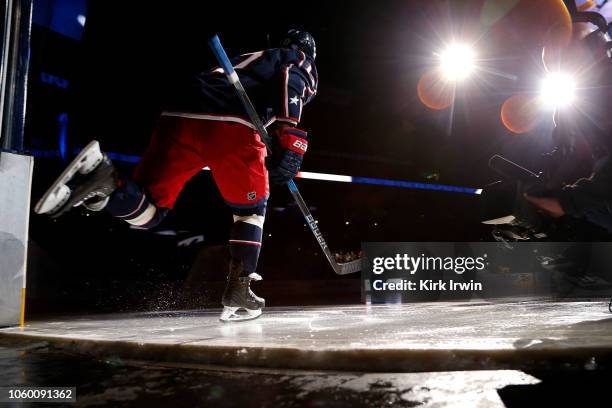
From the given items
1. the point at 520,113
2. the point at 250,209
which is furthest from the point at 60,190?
the point at 520,113

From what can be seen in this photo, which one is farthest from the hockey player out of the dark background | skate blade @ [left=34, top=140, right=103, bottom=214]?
the dark background

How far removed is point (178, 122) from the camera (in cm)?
242

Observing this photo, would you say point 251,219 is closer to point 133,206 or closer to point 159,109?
point 133,206

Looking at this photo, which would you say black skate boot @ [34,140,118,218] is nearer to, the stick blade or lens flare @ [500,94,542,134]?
the stick blade

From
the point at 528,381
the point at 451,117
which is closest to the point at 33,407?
the point at 528,381

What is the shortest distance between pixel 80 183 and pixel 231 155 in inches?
29.2

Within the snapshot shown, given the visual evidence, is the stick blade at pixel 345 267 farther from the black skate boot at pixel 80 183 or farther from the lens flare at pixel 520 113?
the lens flare at pixel 520 113

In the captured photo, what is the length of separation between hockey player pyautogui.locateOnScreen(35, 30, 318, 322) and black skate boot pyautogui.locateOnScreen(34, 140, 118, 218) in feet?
0.41

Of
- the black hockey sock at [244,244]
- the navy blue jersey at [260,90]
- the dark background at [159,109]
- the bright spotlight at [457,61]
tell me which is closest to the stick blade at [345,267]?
the black hockey sock at [244,244]

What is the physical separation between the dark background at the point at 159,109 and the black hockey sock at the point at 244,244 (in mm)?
2688

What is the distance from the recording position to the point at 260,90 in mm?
2717

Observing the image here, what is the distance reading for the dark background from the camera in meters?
6.70

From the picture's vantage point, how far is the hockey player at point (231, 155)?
2359mm

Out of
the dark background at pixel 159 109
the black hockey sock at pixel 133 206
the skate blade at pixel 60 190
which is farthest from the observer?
the dark background at pixel 159 109
